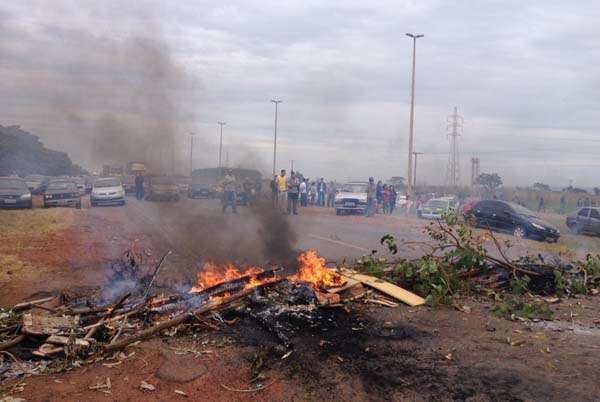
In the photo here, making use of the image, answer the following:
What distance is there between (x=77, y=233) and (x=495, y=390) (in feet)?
43.2

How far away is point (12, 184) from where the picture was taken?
21.1 m

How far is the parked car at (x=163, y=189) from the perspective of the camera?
18906 millimetres

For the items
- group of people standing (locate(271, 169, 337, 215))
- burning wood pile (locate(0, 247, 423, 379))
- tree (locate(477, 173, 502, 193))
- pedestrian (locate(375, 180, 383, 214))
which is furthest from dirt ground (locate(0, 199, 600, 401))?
tree (locate(477, 173, 502, 193))

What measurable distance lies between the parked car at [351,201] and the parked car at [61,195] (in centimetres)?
1232

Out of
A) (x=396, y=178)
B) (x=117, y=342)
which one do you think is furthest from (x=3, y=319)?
(x=396, y=178)

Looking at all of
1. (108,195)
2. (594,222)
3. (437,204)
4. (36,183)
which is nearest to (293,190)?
(437,204)

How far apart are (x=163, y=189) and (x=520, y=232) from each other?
527 inches

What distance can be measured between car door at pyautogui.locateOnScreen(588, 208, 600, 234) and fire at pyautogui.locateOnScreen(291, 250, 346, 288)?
673 inches

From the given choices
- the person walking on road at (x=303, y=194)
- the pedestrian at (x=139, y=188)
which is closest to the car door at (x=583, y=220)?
the person walking on road at (x=303, y=194)

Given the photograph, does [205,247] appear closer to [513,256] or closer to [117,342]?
[117,342]

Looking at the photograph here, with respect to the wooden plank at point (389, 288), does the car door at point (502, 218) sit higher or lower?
higher

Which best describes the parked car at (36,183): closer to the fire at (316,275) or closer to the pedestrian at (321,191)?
the pedestrian at (321,191)

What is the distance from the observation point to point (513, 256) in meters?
13.2

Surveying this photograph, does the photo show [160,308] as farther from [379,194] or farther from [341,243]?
[379,194]
